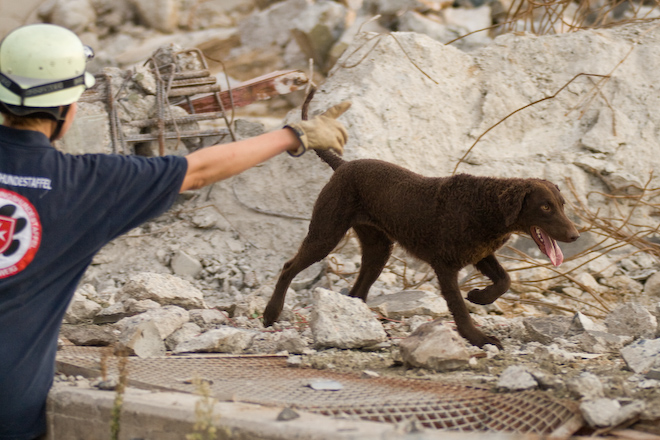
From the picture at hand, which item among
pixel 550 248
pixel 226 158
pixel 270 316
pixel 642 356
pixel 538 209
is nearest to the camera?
pixel 226 158

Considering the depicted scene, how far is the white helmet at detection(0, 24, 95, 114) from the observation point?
236 centimetres

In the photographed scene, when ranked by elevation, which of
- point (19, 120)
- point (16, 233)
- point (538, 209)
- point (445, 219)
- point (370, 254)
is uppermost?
point (19, 120)

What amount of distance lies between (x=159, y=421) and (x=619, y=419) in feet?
5.57

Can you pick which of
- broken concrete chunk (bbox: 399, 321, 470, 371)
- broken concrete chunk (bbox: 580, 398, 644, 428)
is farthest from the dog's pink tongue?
broken concrete chunk (bbox: 580, 398, 644, 428)

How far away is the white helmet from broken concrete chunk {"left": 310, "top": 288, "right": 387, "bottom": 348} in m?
1.90

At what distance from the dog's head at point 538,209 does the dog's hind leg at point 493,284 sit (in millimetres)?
388

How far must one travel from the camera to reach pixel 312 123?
8.93 ft

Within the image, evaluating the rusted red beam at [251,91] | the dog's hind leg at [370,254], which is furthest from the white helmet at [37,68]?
the rusted red beam at [251,91]

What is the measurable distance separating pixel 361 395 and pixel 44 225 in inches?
55.2

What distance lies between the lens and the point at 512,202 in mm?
3727

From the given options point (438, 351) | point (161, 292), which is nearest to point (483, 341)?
point (438, 351)

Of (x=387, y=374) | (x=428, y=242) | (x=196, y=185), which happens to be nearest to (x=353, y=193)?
(x=428, y=242)

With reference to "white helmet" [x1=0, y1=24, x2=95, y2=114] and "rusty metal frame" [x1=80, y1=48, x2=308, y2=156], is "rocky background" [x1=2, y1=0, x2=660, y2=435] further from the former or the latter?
"white helmet" [x1=0, y1=24, x2=95, y2=114]

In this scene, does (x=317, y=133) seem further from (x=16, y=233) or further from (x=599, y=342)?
(x=599, y=342)
